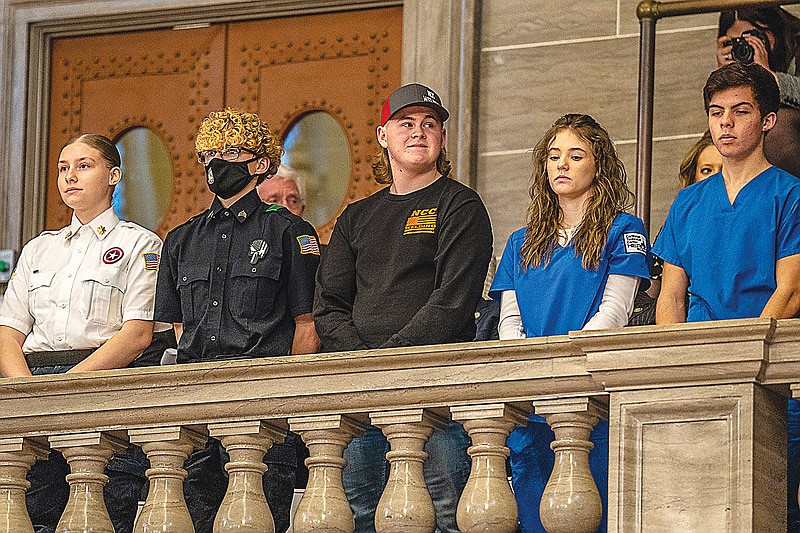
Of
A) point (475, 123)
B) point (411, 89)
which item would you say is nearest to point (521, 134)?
point (475, 123)

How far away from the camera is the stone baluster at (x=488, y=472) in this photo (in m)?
4.16

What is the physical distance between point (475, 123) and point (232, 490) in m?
3.77

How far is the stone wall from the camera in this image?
767 centimetres

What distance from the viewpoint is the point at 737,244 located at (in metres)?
4.70

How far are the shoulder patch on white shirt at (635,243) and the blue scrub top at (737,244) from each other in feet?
0.14

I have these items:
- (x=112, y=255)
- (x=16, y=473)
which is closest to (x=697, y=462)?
(x=16, y=473)

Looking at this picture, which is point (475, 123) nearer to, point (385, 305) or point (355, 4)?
point (355, 4)

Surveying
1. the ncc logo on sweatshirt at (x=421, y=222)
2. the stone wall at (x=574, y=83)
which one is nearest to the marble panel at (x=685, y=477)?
the ncc logo on sweatshirt at (x=421, y=222)

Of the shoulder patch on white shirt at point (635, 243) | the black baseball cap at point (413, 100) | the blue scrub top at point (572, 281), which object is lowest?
the blue scrub top at point (572, 281)

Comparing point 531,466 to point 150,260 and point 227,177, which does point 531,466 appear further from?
point 150,260

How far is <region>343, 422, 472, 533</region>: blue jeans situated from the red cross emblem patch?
4.21 feet

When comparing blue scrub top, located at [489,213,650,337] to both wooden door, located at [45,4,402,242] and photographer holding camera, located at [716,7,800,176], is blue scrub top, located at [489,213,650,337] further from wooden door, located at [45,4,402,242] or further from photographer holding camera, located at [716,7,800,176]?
wooden door, located at [45,4,402,242]

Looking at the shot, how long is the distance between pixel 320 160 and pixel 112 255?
2697mm

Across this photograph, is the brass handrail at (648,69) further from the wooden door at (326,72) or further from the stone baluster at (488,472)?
the stone baluster at (488,472)
